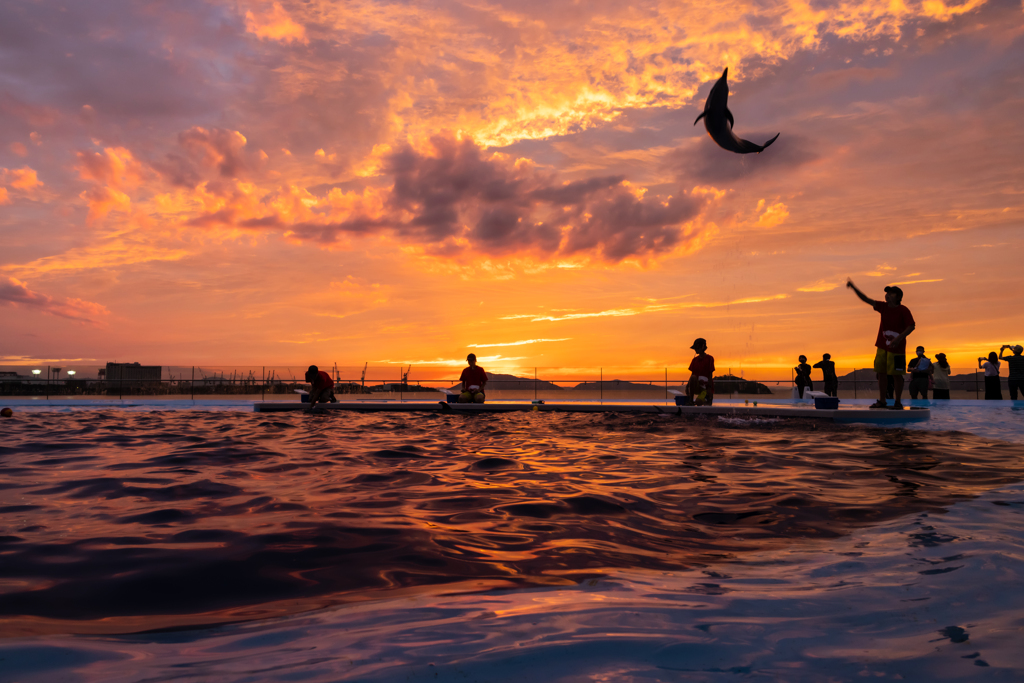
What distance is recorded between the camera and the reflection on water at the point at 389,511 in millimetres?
2699

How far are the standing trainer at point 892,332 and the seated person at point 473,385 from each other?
986 cm

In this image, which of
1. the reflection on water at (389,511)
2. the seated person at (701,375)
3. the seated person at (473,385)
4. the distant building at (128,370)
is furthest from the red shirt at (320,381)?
the distant building at (128,370)

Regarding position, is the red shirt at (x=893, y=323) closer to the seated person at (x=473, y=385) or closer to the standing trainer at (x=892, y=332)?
the standing trainer at (x=892, y=332)

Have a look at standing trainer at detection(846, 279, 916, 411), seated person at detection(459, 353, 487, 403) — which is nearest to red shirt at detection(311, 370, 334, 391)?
seated person at detection(459, 353, 487, 403)

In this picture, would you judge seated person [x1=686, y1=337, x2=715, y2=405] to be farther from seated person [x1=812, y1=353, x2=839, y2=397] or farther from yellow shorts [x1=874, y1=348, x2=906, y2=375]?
seated person [x1=812, y1=353, x2=839, y2=397]

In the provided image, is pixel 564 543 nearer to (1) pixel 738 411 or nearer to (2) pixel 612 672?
(2) pixel 612 672

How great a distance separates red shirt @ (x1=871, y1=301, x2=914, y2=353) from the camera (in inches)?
432

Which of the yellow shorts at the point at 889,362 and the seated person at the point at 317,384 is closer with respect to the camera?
the yellow shorts at the point at 889,362

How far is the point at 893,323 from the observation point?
11125mm

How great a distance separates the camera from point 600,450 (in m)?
7.92

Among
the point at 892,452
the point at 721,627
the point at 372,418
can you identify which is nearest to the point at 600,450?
the point at 892,452

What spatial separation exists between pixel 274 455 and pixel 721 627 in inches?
257

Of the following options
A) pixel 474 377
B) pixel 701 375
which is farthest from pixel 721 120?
pixel 474 377

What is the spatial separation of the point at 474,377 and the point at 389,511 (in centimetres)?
1276
